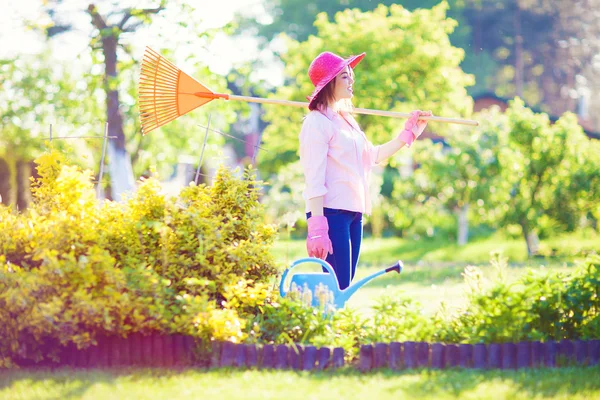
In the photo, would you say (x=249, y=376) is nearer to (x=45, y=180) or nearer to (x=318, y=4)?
(x=45, y=180)

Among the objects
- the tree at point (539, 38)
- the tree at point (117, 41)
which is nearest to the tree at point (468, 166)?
the tree at point (117, 41)

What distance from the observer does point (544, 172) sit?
1229 centimetres

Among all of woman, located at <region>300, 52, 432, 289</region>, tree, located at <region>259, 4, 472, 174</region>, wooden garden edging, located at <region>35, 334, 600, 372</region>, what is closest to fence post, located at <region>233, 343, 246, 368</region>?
wooden garden edging, located at <region>35, 334, 600, 372</region>

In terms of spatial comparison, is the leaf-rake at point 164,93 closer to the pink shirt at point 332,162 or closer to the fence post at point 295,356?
the pink shirt at point 332,162

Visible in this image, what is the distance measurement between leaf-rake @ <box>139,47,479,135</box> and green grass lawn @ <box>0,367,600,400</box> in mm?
1975

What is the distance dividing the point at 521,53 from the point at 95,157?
22.1m

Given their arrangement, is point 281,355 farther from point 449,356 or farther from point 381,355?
point 449,356

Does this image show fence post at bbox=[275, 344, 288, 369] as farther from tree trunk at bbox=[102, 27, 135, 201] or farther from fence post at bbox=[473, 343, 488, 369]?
tree trunk at bbox=[102, 27, 135, 201]

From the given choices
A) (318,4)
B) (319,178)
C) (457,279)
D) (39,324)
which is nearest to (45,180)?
(39,324)

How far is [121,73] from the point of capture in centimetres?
1175

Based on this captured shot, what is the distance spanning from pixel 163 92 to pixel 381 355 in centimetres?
246

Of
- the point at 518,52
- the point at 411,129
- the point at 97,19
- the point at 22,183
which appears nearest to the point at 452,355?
the point at 411,129

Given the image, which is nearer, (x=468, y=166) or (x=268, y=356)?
(x=268, y=356)

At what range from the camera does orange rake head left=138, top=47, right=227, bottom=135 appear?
5.14 metres
